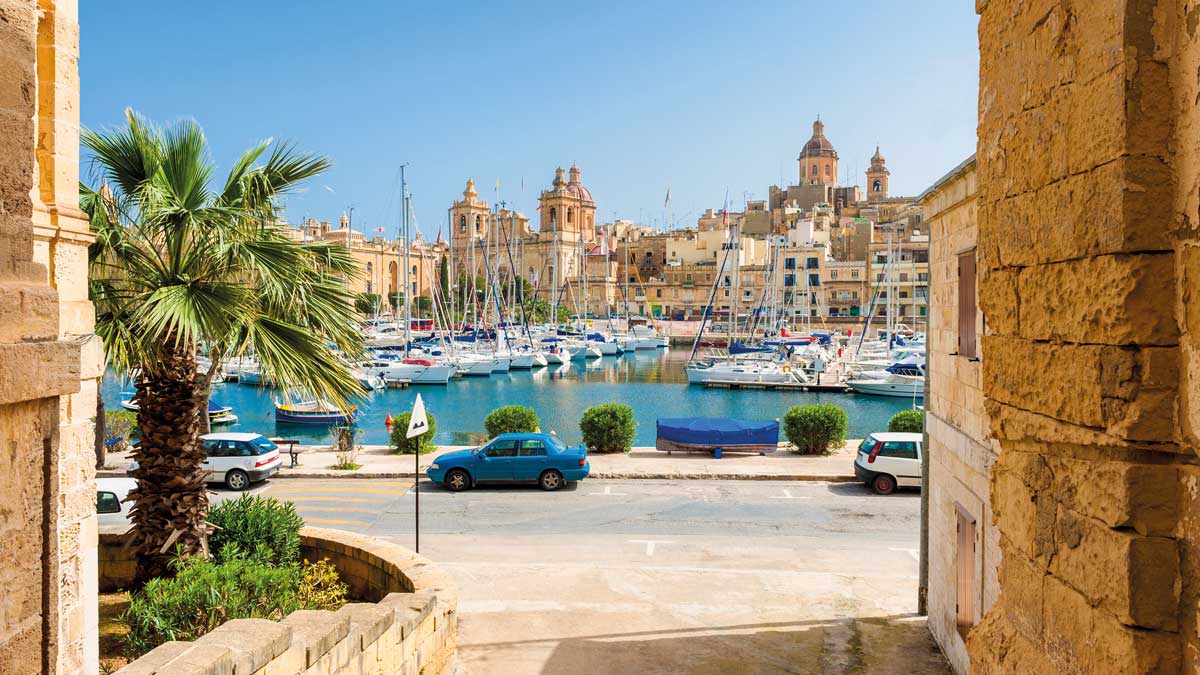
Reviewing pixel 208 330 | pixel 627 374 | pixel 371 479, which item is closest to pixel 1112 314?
pixel 208 330

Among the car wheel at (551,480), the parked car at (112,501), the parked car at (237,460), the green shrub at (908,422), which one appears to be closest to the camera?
the parked car at (112,501)

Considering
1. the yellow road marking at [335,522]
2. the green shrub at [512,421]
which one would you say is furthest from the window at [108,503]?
the green shrub at [512,421]

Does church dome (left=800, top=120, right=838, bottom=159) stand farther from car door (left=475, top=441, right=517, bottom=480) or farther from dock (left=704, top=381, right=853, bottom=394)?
car door (left=475, top=441, right=517, bottom=480)

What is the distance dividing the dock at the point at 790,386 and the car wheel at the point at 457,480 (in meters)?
27.8

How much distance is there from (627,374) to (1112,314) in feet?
163

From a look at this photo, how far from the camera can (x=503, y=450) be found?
1520cm

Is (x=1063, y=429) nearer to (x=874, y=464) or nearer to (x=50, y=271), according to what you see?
(x=50, y=271)

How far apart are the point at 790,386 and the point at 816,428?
23313 mm

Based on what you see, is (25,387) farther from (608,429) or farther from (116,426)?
(116,426)

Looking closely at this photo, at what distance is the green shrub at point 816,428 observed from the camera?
18219mm

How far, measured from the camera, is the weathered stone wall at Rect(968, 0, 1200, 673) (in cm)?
180

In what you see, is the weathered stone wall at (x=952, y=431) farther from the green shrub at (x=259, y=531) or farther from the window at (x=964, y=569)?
the green shrub at (x=259, y=531)

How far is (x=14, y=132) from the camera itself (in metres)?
2.28

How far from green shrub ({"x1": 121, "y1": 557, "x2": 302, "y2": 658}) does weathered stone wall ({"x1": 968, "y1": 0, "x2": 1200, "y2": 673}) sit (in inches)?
206
